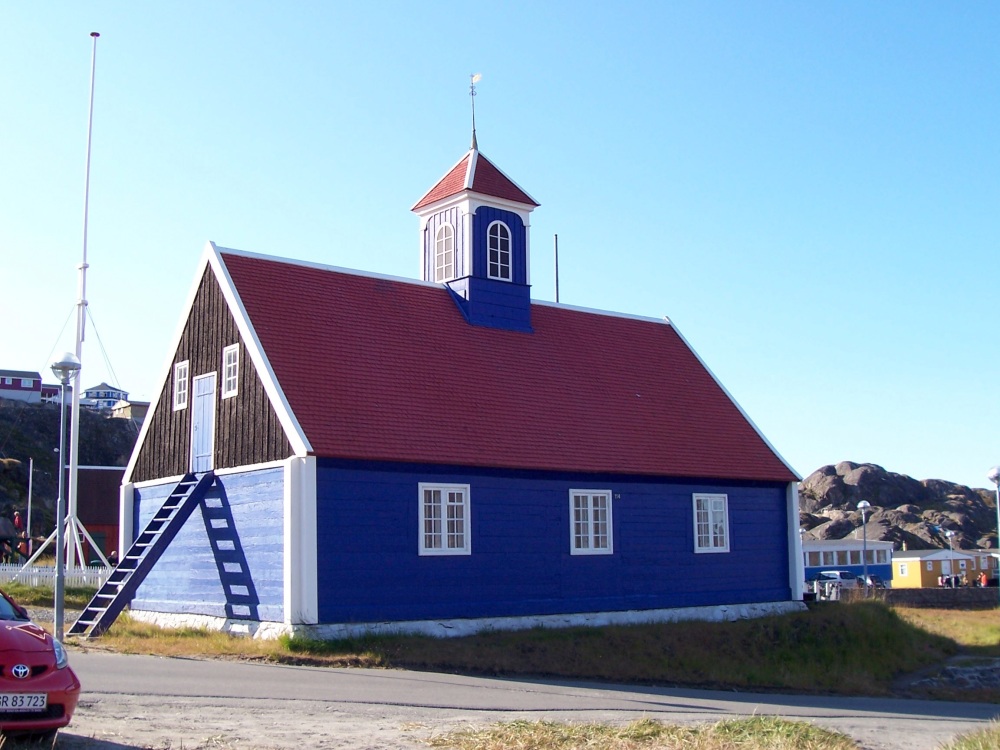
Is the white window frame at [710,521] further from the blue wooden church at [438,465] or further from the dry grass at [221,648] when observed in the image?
the dry grass at [221,648]

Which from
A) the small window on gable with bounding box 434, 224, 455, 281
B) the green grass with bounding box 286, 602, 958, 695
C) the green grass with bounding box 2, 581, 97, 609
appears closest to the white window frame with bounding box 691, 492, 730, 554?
the green grass with bounding box 286, 602, 958, 695

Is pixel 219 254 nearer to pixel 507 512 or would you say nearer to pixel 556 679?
pixel 507 512

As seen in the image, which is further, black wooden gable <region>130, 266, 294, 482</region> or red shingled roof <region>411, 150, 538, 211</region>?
red shingled roof <region>411, 150, 538, 211</region>

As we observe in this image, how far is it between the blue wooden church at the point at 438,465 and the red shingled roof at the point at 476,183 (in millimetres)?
78

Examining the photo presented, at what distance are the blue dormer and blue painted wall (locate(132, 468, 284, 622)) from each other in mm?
7834

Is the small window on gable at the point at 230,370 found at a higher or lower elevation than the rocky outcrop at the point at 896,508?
higher

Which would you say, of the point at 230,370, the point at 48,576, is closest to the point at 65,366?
the point at 230,370

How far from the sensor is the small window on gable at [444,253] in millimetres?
27984

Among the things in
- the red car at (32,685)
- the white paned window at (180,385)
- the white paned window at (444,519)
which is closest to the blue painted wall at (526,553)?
the white paned window at (444,519)

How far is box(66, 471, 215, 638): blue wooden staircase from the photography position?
21297 millimetres

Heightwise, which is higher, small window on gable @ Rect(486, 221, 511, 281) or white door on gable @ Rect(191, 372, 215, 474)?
small window on gable @ Rect(486, 221, 511, 281)

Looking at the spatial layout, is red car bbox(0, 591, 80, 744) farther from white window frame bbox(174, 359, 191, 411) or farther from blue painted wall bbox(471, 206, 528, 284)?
blue painted wall bbox(471, 206, 528, 284)

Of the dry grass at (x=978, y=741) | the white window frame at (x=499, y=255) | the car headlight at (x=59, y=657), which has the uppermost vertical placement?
the white window frame at (x=499, y=255)

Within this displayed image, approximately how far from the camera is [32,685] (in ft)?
30.5
